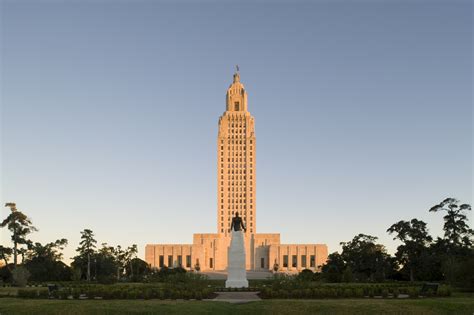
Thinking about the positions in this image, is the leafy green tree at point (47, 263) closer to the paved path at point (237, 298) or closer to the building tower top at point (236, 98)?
the paved path at point (237, 298)

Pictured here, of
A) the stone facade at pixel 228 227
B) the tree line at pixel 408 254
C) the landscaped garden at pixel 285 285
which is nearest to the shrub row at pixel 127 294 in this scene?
the landscaped garden at pixel 285 285

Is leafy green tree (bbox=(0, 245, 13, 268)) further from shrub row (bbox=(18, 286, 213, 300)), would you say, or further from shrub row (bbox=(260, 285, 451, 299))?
shrub row (bbox=(260, 285, 451, 299))

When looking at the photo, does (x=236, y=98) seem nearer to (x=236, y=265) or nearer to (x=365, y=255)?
(x=365, y=255)

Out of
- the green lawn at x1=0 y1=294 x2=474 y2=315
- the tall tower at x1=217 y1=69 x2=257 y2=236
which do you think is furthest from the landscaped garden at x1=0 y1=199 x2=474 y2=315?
the tall tower at x1=217 y1=69 x2=257 y2=236

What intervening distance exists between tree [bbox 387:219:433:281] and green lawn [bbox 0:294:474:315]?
40445 millimetres

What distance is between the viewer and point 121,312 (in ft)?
100

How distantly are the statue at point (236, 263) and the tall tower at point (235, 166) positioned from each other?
71.8 m

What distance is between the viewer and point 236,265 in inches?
2137

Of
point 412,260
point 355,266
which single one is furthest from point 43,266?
point 412,260

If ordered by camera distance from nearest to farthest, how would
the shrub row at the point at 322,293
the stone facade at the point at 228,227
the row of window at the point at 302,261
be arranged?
the shrub row at the point at 322,293 < the stone facade at the point at 228,227 < the row of window at the point at 302,261

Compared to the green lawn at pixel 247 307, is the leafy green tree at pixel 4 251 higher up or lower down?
higher up

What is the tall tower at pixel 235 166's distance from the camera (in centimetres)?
12875

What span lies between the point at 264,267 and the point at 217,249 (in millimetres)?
10576

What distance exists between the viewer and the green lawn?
1210 inches
